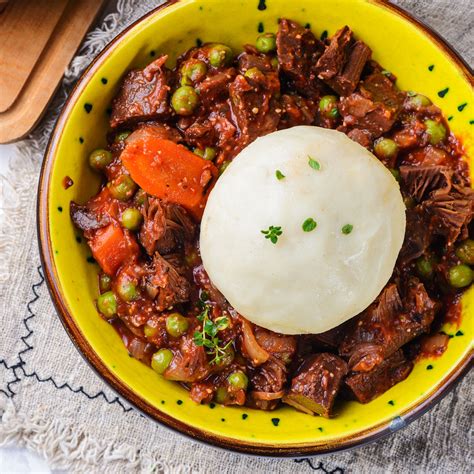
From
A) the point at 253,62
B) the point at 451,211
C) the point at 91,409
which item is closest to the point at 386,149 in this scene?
the point at 451,211

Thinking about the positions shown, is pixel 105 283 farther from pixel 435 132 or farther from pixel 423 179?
pixel 435 132

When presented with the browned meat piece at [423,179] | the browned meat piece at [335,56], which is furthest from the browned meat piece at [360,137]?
the browned meat piece at [335,56]

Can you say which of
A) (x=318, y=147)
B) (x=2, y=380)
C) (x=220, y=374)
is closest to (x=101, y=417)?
(x=2, y=380)

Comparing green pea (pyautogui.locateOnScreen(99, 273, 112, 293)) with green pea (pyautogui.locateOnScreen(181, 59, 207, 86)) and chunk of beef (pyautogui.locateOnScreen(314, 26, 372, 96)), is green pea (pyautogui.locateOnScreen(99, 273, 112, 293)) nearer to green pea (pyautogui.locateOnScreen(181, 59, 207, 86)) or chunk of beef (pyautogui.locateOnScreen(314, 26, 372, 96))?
green pea (pyautogui.locateOnScreen(181, 59, 207, 86))

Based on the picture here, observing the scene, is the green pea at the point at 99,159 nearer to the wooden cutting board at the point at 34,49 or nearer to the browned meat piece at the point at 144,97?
the browned meat piece at the point at 144,97

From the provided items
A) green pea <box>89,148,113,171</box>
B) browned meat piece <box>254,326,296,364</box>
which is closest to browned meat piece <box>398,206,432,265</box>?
browned meat piece <box>254,326,296,364</box>

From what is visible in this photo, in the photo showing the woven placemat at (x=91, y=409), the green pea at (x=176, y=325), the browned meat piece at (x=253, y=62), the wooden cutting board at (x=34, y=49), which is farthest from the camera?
the wooden cutting board at (x=34, y=49)
